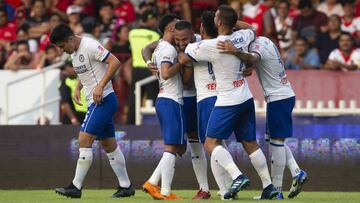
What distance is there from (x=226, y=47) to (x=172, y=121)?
1275 millimetres

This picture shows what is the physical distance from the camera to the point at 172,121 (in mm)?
15422

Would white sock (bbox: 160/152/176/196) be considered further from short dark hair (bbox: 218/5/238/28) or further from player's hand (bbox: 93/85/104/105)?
short dark hair (bbox: 218/5/238/28)

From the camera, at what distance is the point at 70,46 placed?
15.7 metres

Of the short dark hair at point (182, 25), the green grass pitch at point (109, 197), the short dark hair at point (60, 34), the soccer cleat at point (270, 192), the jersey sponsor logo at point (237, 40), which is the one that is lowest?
the green grass pitch at point (109, 197)

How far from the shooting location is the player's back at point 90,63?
1579 cm

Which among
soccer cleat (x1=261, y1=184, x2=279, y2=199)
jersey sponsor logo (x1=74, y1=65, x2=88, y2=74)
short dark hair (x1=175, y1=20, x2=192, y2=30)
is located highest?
short dark hair (x1=175, y1=20, x2=192, y2=30)

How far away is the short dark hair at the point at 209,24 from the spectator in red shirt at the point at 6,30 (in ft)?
31.7

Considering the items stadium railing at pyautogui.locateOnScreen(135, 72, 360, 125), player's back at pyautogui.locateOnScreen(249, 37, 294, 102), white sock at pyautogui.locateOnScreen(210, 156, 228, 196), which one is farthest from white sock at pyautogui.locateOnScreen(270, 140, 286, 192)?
stadium railing at pyautogui.locateOnScreen(135, 72, 360, 125)

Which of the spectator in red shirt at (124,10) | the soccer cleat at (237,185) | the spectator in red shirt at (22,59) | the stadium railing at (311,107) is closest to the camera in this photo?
the soccer cleat at (237,185)

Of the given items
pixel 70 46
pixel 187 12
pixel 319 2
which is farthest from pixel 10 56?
pixel 70 46

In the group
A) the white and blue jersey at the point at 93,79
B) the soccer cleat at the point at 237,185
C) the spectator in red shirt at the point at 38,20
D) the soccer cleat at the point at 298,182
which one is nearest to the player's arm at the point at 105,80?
the white and blue jersey at the point at 93,79

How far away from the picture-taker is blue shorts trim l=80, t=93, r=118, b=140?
51.6ft

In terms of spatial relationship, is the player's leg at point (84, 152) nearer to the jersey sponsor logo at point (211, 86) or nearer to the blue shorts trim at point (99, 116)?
the blue shorts trim at point (99, 116)

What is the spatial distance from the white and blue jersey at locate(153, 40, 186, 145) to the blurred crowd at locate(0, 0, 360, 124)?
20.5 feet
